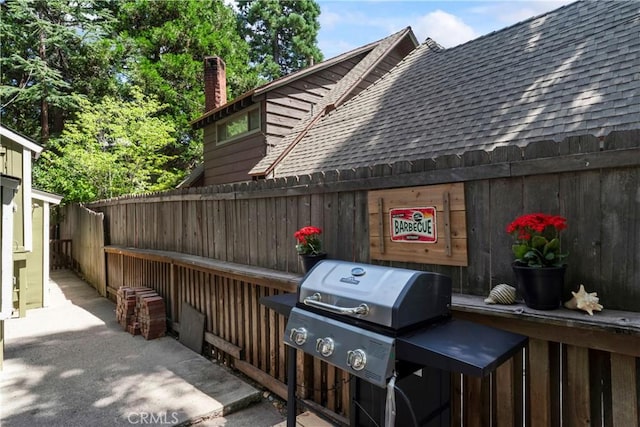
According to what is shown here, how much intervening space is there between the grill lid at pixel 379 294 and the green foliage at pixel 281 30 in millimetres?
21078

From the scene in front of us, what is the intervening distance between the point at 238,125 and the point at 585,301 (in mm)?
8401

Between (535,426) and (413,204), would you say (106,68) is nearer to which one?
(413,204)

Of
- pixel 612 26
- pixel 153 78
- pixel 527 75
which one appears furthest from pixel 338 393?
pixel 153 78

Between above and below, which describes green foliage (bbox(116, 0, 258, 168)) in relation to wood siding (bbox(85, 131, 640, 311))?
above

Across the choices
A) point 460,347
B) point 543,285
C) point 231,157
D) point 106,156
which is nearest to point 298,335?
point 460,347

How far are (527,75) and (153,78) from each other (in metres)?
13.9

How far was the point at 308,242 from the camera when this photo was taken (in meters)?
2.79

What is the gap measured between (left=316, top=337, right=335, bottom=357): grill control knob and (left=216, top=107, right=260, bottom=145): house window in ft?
23.2

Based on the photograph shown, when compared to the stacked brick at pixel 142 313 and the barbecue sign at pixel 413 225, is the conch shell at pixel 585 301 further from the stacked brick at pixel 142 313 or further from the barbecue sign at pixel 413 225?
the stacked brick at pixel 142 313

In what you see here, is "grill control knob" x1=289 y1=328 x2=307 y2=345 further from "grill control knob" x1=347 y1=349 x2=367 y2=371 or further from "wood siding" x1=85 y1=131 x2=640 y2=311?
"wood siding" x1=85 y1=131 x2=640 y2=311

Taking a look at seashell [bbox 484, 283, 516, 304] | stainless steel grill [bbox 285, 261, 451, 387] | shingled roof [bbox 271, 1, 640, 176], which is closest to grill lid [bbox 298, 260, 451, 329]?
stainless steel grill [bbox 285, 261, 451, 387]

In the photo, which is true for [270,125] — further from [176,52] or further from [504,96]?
[176,52]

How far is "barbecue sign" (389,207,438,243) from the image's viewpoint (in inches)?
86.4

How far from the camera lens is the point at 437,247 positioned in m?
2.17
